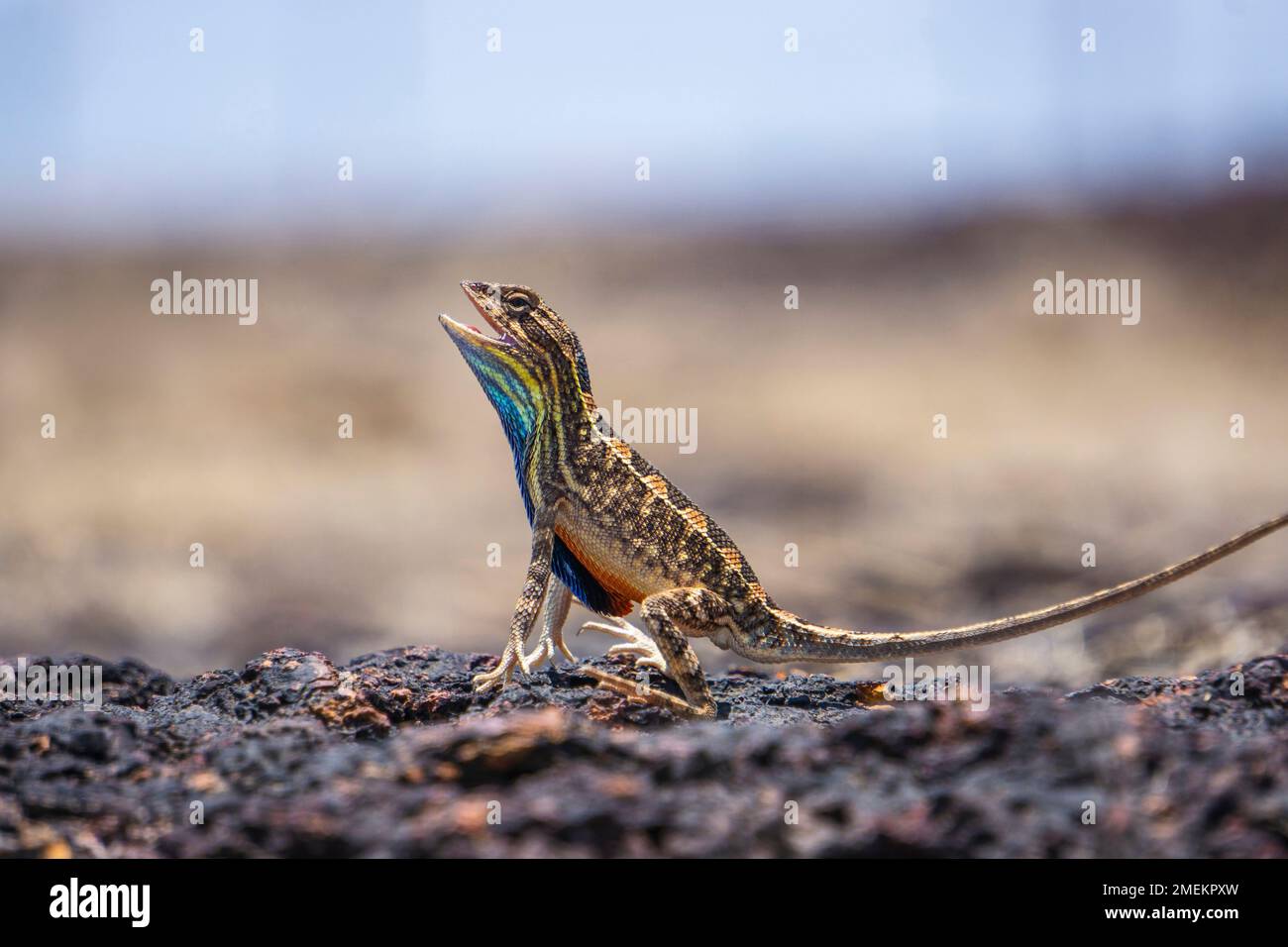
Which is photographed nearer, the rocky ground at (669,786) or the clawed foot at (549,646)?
the rocky ground at (669,786)

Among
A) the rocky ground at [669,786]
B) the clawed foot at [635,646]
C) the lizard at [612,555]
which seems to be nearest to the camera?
the rocky ground at [669,786]

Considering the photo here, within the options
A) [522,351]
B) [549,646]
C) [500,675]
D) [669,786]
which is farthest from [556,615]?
[669,786]

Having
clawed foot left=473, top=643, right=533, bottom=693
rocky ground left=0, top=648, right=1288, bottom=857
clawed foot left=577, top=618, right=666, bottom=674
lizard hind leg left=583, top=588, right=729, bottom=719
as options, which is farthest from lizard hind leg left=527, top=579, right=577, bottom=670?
rocky ground left=0, top=648, right=1288, bottom=857

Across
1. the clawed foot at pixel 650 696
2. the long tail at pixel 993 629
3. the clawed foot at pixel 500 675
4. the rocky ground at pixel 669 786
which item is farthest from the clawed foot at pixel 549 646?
the rocky ground at pixel 669 786

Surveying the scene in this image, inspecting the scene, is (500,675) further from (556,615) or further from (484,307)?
(484,307)

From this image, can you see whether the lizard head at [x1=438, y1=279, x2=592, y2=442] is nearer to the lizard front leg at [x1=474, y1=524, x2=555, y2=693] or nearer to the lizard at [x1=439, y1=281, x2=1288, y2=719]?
the lizard at [x1=439, y1=281, x2=1288, y2=719]

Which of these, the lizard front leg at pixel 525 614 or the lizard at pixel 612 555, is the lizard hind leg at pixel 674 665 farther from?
the lizard front leg at pixel 525 614

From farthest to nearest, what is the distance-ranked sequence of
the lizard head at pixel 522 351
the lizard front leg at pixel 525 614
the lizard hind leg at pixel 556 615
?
1. the lizard hind leg at pixel 556 615
2. the lizard head at pixel 522 351
3. the lizard front leg at pixel 525 614
